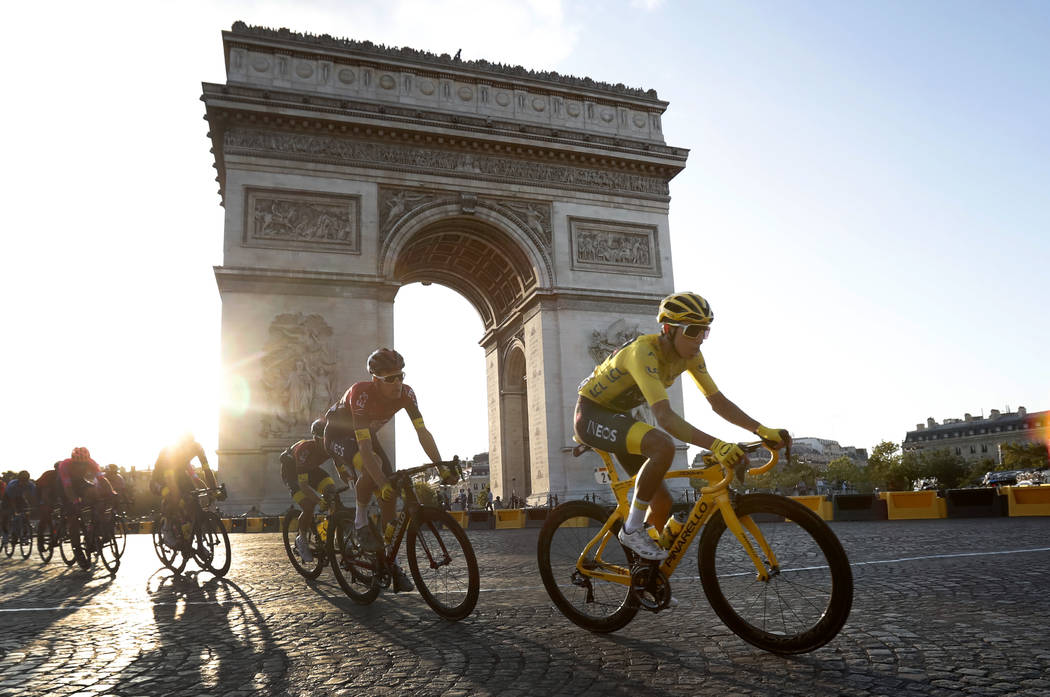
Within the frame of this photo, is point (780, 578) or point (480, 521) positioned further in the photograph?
point (480, 521)

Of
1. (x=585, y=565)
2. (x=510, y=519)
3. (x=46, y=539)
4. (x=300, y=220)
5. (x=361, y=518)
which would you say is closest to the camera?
(x=585, y=565)

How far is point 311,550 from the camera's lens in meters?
6.84

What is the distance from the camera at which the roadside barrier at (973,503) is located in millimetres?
14625

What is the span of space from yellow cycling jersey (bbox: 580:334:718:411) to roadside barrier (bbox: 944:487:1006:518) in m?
13.4

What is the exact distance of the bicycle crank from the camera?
368 cm

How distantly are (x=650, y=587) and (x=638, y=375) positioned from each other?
1036 mm

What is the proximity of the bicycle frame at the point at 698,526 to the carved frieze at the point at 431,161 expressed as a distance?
849 inches

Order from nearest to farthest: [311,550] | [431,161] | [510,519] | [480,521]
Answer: [311,550]
[510,519]
[480,521]
[431,161]

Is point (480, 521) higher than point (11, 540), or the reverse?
point (11, 540)

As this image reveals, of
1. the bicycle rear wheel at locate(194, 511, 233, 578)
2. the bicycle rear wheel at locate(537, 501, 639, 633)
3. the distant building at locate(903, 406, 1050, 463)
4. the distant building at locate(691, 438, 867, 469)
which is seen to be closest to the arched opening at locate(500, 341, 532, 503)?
the bicycle rear wheel at locate(194, 511, 233, 578)

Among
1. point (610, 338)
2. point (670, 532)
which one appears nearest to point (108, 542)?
point (670, 532)

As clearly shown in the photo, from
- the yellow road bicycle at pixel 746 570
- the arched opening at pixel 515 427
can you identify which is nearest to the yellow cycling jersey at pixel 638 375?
the yellow road bicycle at pixel 746 570

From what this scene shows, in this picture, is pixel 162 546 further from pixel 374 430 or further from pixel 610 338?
pixel 610 338

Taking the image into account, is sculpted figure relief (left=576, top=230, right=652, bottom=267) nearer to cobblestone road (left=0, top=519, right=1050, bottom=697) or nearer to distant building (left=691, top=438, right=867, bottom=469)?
cobblestone road (left=0, top=519, right=1050, bottom=697)
